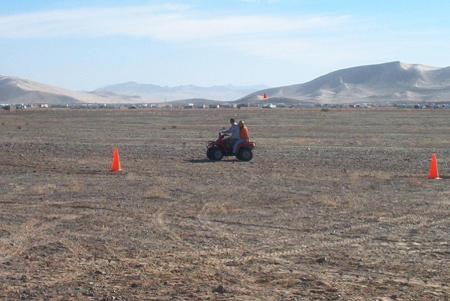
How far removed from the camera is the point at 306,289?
9430 mm

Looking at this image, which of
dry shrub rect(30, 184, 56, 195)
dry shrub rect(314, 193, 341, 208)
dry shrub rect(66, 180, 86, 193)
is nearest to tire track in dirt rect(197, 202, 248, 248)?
dry shrub rect(314, 193, 341, 208)

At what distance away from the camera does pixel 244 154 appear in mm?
26203

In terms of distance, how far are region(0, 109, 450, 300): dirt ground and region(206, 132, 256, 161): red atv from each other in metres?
0.38

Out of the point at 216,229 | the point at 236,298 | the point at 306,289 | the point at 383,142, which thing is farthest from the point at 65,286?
the point at 383,142

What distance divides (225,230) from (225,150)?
13.1 metres

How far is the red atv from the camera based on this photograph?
85.9 feet

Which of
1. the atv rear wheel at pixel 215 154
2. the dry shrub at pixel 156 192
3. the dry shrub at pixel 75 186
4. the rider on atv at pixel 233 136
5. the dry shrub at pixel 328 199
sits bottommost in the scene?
the dry shrub at pixel 328 199

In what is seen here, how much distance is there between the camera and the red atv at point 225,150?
2617 cm

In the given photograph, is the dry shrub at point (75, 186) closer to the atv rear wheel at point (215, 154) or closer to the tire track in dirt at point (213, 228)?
the tire track in dirt at point (213, 228)

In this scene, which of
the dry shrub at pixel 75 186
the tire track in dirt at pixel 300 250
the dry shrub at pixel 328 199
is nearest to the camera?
the tire track in dirt at pixel 300 250

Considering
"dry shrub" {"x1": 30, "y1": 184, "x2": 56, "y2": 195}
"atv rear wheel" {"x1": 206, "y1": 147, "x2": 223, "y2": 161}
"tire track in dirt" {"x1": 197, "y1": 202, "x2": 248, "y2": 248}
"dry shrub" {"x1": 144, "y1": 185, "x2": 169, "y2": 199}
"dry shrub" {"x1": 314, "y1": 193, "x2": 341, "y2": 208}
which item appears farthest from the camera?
"atv rear wheel" {"x1": 206, "y1": 147, "x2": 223, "y2": 161}

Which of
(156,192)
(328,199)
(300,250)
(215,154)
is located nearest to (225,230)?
(300,250)

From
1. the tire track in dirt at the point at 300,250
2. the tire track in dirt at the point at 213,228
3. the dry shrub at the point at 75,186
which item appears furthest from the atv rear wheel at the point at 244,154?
the tire track in dirt at the point at 300,250

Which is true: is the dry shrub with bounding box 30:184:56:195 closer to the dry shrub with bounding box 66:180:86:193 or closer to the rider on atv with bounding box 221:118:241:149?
the dry shrub with bounding box 66:180:86:193
